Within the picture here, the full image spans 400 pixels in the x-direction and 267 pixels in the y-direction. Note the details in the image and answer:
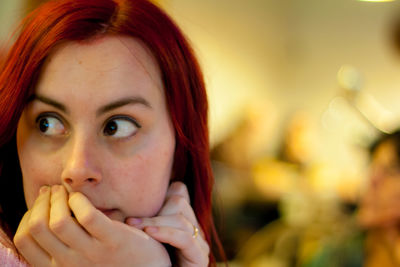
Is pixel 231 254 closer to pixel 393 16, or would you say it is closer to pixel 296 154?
pixel 296 154

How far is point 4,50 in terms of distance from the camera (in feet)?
2.34

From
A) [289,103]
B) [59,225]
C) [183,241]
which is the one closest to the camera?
[59,225]

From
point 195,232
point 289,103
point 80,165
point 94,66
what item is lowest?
point 289,103

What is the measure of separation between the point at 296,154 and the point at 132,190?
2.71 meters

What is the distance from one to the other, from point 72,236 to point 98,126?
0.46ft

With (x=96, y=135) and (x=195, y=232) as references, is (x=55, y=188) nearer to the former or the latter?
(x=96, y=135)

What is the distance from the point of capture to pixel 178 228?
2.01ft

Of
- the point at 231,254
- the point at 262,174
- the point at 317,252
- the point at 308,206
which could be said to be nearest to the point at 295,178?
the point at 262,174

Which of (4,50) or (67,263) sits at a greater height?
(4,50)

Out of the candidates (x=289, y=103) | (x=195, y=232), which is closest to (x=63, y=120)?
(x=195, y=232)

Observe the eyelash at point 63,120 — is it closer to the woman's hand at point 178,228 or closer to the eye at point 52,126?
the eye at point 52,126

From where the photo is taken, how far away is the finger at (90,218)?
0.50m

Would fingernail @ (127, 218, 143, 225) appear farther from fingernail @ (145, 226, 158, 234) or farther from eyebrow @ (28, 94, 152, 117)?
eyebrow @ (28, 94, 152, 117)

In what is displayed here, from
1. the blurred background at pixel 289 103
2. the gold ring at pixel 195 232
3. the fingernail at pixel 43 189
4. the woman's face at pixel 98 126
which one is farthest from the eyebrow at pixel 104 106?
the blurred background at pixel 289 103
